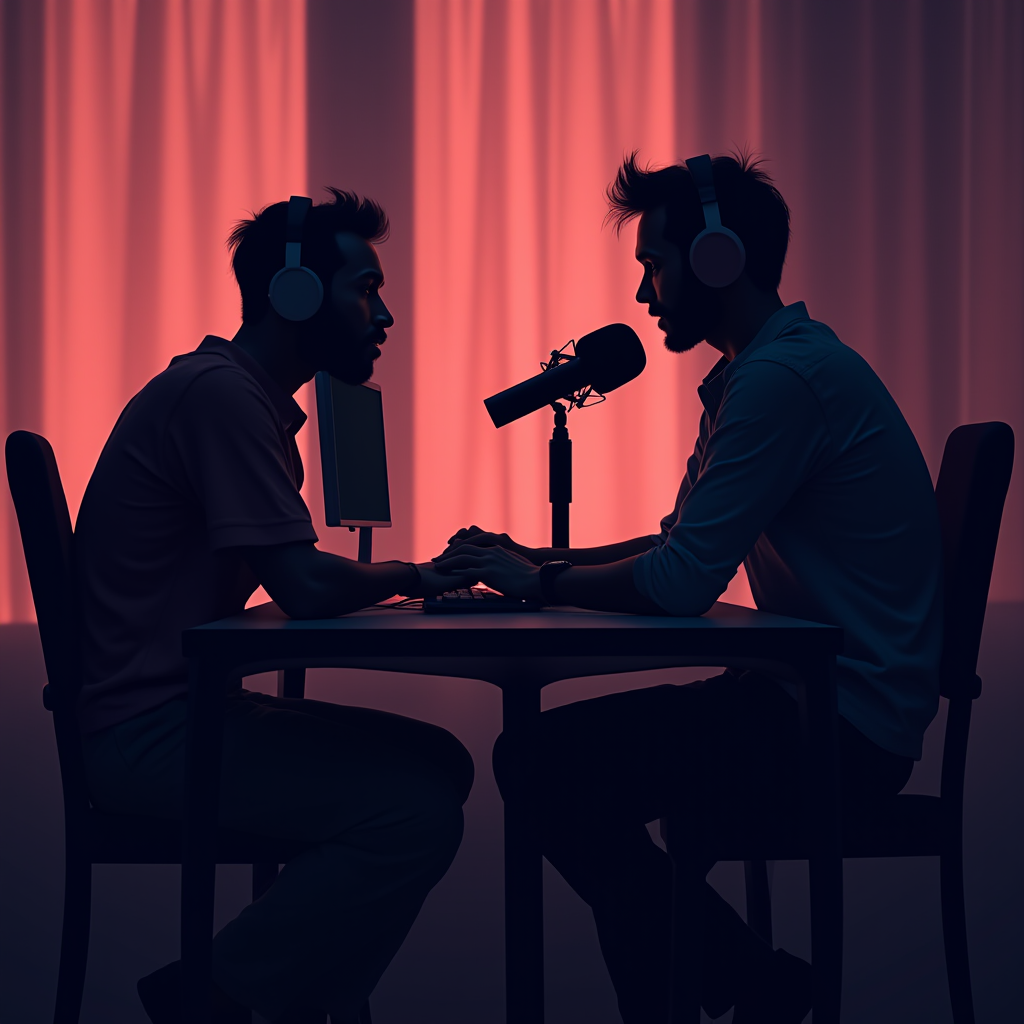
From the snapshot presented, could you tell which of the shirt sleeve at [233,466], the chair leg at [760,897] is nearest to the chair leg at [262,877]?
the shirt sleeve at [233,466]

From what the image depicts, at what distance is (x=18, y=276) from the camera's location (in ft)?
15.9

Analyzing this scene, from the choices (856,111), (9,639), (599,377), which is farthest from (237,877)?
(856,111)

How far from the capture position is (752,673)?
1.36 metres

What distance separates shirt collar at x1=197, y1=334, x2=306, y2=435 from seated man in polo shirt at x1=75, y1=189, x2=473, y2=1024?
0.25ft

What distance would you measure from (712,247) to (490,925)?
1301 mm

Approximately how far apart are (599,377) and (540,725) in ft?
2.26

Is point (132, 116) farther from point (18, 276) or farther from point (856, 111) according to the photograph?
point (856, 111)

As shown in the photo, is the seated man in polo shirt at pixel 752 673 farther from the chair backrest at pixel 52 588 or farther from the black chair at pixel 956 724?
the chair backrest at pixel 52 588

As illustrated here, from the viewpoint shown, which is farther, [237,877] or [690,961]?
[237,877]

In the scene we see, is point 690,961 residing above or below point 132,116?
below

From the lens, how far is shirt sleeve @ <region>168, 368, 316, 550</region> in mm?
1204

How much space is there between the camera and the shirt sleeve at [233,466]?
120 centimetres

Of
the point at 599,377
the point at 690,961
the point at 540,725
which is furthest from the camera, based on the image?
the point at 599,377

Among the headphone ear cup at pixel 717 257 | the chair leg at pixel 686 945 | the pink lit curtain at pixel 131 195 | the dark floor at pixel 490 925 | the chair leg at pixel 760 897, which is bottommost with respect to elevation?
the dark floor at pixel 490 925
